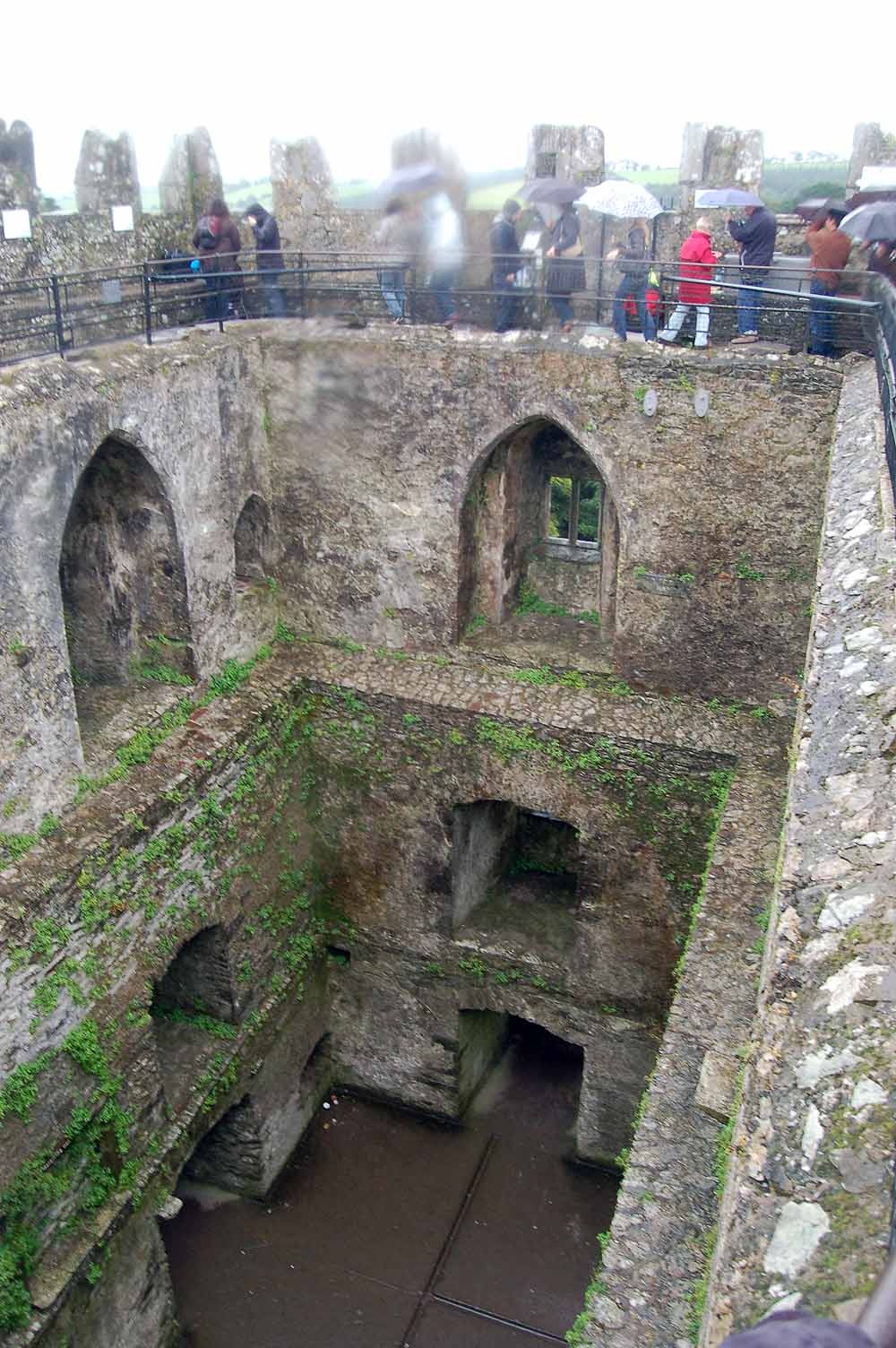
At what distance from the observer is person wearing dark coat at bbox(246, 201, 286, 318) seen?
12219mm

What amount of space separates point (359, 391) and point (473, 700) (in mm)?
3251

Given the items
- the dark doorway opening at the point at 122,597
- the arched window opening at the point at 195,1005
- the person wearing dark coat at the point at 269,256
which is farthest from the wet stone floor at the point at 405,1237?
the person wearing dark coat at the point at 269,256

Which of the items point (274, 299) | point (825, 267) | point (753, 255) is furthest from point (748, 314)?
point (274, 299)

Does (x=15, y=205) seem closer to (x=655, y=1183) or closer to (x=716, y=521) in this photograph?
(x=716, y=521)

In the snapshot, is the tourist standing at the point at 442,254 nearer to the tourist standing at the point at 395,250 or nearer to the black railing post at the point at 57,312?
the tourist standing at the point at 395,250

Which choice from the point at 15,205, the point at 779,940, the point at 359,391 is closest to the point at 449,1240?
the point at 359,391

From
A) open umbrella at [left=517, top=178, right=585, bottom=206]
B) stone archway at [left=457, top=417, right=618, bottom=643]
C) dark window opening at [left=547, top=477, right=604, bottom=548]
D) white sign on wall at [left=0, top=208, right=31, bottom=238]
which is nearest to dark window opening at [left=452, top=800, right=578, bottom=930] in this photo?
stone archway at [left=457, top=417, right=618, bottom=643]

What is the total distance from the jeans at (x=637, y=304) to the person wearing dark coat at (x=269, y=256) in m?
3.54

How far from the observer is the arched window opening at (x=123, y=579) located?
1022 cm

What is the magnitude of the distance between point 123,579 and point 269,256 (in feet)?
14.2

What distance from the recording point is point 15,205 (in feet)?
33.2

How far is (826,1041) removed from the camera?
9.14ft

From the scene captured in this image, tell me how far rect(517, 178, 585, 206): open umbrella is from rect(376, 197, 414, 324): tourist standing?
1.36m

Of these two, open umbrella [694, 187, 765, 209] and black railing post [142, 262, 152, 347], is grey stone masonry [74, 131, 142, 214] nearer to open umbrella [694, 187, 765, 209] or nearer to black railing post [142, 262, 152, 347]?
black railing post [142, 262, 152, 347]
